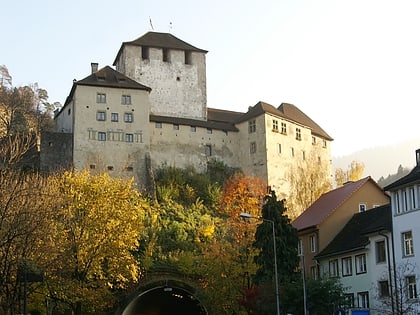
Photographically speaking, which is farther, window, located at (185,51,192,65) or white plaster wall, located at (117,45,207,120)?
window, located at (185,51,192,65)

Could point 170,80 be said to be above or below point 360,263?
above

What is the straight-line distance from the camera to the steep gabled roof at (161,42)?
4146 inches

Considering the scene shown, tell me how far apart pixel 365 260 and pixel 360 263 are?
779 millimetres

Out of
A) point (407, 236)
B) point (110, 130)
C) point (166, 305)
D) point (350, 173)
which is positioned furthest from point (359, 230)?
point (350, 173)

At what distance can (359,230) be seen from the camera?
57.0m

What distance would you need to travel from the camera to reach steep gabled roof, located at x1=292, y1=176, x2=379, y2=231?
6106 cm

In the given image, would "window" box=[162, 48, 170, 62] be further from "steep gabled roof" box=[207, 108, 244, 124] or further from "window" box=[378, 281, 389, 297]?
"window" box=[378, 281, 389, 297]

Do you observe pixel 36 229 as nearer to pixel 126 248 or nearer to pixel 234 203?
pixel 126 248

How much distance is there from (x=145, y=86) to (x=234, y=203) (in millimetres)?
19002

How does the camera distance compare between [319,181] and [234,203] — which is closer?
[234,203]

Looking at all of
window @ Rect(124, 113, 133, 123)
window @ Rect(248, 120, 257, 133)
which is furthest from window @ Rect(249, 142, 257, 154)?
window @ Rect(124, 113, 133, 123)

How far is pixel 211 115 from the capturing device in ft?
354

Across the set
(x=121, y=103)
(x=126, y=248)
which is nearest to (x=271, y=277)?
(x=126, y=248)

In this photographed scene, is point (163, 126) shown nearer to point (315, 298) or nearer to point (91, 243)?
point (91, 243)
